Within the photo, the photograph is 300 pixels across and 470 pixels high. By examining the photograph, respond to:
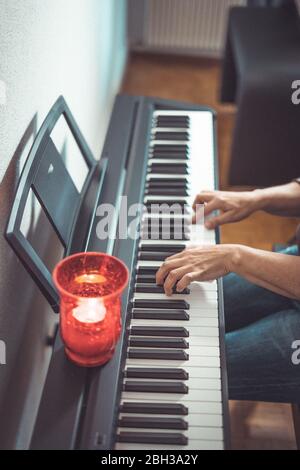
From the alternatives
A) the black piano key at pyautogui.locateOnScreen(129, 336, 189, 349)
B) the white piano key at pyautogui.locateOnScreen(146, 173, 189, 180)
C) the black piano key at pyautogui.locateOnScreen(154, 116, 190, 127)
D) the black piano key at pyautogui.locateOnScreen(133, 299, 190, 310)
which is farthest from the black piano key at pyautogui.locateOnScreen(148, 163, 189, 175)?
the black piano key at pyautogui.locateOnScreen(129, 336, 189, 349)

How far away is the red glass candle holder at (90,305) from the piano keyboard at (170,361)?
4.0 inches

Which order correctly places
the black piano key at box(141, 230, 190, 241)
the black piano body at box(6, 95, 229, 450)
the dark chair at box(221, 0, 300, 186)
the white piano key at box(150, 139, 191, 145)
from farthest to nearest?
the dark chair at box(221, 0, 300, 186) < the white piano key at box(150, 139, 191, 145) < the black piano key at box(141, 230, 190, 241) < the black piano body at box(6, 95, 229, 450)

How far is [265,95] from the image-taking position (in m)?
2.36

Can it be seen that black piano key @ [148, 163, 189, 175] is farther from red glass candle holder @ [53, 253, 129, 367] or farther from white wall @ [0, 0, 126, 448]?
red glass candle holder @ [53, 253, 129, 367]

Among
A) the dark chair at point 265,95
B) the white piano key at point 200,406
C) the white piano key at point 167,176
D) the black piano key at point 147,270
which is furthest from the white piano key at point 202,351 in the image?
the dark chair at point 265,95

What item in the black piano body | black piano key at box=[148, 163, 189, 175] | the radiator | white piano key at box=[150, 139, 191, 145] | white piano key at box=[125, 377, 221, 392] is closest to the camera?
the black piano body

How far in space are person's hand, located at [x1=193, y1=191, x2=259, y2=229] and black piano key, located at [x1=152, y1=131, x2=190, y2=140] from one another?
0.32m

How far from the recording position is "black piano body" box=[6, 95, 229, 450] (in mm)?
986

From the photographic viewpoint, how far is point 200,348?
1.17 meters

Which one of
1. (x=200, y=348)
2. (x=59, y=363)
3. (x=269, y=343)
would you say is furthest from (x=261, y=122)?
(x=59, y=363)

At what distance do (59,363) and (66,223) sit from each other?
1.25 ft

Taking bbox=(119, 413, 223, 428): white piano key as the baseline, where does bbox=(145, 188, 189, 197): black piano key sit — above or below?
above

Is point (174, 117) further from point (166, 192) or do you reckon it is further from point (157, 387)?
point (157, 387)

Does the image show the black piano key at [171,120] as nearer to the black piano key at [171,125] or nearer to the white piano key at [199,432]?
the black piano key at [171,125]
